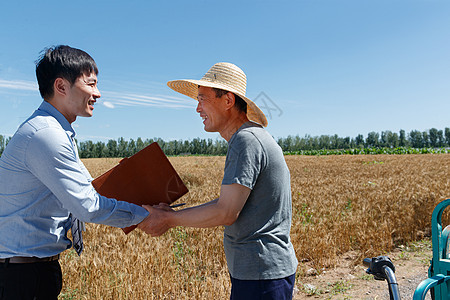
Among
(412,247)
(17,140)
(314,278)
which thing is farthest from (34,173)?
(412,247)

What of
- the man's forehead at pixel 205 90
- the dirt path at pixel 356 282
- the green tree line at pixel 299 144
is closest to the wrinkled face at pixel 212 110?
the man's forehead at pixel 205 90

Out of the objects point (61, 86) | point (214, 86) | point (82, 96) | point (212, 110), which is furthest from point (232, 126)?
point (61, 86)

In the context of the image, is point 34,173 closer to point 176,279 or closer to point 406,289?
point 176,279

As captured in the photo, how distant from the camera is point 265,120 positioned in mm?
2461

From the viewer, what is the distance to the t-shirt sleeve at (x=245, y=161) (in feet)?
5.86

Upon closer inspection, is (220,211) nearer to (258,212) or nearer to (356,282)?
(258,212)

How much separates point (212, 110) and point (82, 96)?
0.80m

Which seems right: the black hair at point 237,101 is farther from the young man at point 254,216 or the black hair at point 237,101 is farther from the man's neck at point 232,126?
the young man at point 254,216

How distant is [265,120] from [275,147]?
55 cm

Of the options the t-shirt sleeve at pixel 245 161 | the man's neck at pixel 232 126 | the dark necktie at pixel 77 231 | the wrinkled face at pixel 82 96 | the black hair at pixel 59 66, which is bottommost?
the dark necktie at pixel 77 231

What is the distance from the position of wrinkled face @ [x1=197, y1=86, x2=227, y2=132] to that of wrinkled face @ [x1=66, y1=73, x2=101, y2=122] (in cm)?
67

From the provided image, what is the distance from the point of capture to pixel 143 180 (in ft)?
7.77

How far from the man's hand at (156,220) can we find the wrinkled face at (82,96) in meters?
A: 0.75

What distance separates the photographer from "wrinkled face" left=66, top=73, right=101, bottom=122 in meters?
2.04
